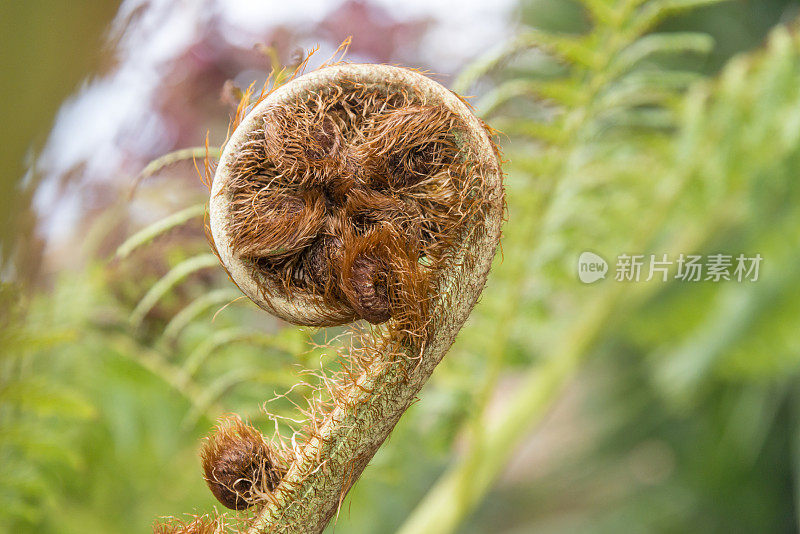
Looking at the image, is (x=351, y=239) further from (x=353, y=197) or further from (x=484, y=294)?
(x=484, y=294)

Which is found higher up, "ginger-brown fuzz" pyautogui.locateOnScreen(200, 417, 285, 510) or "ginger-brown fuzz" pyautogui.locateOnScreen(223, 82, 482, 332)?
"ginger-brown fuzz" pyautogui.locateOnScreen(223, 82, 482, 332)

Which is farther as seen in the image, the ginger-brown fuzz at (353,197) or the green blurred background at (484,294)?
the green blurred background at (484,294)

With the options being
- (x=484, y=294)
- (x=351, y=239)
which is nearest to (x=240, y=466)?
(x=351, y=239)

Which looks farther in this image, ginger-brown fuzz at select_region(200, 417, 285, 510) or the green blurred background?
the green blurred background

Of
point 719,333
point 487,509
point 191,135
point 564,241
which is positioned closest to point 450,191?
point 191,135

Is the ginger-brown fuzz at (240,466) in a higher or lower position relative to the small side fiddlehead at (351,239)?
lower
